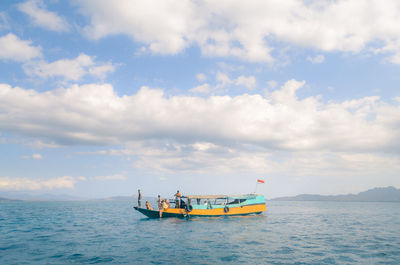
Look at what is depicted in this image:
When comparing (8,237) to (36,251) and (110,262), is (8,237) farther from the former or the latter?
(110,262)

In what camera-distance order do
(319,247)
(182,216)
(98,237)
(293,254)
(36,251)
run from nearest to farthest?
(293,254), (36,251), (319,247), (98,237), (182,216)

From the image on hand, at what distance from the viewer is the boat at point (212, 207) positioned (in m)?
37.5

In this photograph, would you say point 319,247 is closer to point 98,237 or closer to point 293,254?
point 293,254

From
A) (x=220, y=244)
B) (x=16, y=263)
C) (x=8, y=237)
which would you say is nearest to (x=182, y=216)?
(x=220, y=244)

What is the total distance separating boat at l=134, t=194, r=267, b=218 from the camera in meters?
37.5

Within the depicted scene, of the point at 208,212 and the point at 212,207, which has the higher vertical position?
the point at 212,207

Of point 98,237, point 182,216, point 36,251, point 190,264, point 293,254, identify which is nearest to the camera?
point 190,264

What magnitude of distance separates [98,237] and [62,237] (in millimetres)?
3892

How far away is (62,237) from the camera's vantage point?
998 inches

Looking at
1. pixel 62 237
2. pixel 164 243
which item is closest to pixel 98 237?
pixel 62 237

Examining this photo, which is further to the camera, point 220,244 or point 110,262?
point 220,244

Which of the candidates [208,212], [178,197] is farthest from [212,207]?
[178,197]

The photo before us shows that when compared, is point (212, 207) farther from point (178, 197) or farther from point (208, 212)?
point (178, 197)

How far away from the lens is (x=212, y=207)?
39.1 meters
